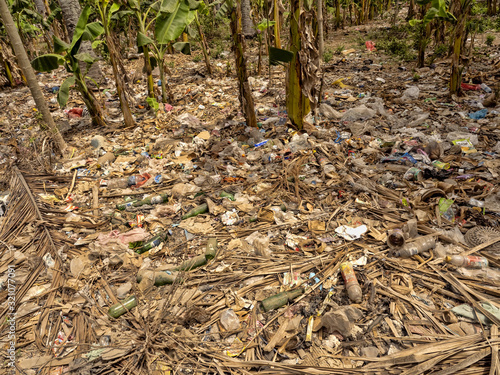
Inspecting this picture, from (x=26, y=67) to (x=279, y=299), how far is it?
4194 millimetres

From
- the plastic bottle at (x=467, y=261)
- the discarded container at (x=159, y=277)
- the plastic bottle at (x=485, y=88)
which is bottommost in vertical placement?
the plastic bottle at (x=467, y=261)

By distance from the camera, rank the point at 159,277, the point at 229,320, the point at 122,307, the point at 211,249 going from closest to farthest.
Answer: the point at 229,320 < the point at 122,307 < the point at 159,277 < the point at 211,249

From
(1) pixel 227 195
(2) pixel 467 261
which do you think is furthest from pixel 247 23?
(2) pixel 467 261

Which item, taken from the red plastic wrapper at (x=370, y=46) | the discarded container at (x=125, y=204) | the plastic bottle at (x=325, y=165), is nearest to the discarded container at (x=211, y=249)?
the discarded container at (x=125, y=204)

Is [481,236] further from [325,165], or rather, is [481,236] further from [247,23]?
[247,23]

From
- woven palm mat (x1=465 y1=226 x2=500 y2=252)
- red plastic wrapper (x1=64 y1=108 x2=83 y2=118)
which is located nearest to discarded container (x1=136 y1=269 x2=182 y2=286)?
woven palm mat (x1=465 y1=226 x2=500 y2=252)

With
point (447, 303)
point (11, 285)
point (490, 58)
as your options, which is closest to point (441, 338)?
point (447, 303)

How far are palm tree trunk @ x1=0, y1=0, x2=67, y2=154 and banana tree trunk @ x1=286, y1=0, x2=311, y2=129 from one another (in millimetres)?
3406

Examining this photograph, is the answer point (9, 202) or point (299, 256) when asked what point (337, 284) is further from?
point (9, 202)

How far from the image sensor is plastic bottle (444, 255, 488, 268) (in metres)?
2.16

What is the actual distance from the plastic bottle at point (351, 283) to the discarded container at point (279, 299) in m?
0.34

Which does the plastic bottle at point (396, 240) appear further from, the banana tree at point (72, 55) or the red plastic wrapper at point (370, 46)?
the red plastic wrapper at point (370, 46)

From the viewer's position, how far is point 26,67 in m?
3.79

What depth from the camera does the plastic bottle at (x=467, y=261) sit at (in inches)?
85.2
